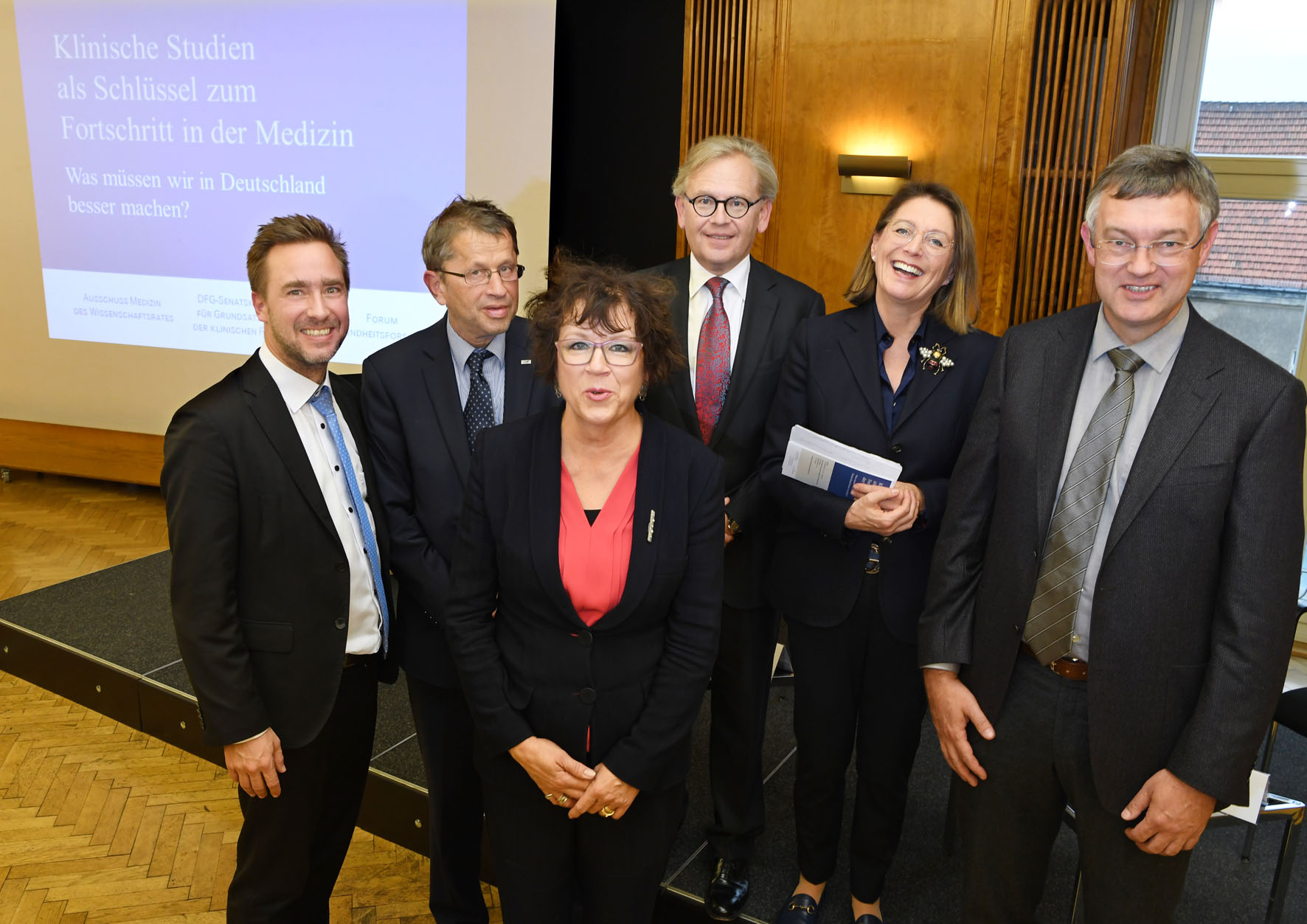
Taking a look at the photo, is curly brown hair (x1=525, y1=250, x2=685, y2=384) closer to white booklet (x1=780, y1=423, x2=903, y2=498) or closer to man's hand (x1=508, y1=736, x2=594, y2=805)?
white booklet (x1=780, y1=423, x2=903, y2=498)

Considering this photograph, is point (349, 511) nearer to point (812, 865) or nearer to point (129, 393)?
point (812, 865)

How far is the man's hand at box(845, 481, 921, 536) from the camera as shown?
2160mm

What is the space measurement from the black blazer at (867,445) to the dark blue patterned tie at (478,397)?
77cm

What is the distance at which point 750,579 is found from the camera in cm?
256

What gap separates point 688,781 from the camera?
3.38 meters

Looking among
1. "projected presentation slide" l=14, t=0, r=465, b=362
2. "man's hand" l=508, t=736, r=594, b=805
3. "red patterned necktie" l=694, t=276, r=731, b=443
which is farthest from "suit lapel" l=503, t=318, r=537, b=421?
"projected presentation slide" l=14, t=0, r=465, b=362

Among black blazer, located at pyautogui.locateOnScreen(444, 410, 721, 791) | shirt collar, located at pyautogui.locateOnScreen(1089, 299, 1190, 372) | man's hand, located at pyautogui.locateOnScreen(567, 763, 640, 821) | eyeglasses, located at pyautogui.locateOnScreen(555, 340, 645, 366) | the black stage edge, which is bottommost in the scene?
the black stage edge

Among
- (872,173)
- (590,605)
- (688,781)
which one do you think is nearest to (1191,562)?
(590,605)

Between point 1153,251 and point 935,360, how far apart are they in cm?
61

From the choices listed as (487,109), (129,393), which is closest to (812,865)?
(487,109)

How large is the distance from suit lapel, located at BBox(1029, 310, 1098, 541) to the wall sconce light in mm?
3494

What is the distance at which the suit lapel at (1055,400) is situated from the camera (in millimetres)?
1865

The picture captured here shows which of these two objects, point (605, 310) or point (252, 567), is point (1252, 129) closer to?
point (605, 310)

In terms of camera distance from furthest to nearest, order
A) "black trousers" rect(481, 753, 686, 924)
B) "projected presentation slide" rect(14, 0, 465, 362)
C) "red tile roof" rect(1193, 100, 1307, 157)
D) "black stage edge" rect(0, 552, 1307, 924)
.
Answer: "projected presentation slide" rect(14, 0, 465, 362), "red tile roof" rect(1193, 100, 1307, 157), "black stage edge" rect(0, 552, 1307, 924), "black trousers" rect(481, 753, 686, 924)
